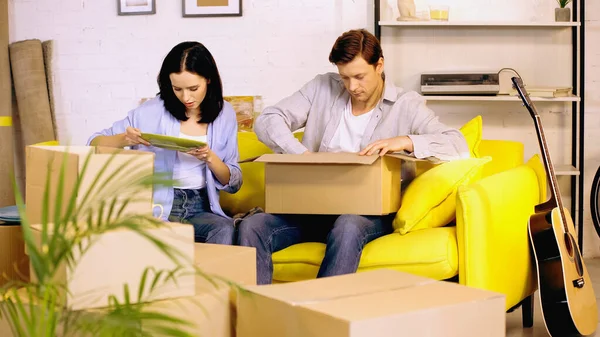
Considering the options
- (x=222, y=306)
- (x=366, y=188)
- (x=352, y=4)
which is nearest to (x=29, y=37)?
(x=352, y=4)

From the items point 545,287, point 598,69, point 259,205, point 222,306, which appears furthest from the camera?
point 598,69

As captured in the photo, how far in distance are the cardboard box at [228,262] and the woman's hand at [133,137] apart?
794mm

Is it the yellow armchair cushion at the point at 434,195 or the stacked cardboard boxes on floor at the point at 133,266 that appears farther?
the yellow armchair cushion at the point at 434,195

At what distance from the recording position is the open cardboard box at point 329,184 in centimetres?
268

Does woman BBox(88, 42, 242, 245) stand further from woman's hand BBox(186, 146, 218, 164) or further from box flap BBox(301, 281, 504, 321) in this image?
box flap BBox(301, 281, 504, 321)

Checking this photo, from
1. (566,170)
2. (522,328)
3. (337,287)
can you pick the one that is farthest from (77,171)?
(566,170)

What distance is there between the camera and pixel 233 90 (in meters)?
4.66

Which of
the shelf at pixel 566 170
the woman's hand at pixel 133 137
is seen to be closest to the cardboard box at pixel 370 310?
the woman's hand at pixel 133 137

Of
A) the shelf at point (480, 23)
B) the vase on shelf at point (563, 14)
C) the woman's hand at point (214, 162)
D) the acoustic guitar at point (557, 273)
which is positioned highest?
the vase on shelf at point (563, 14)

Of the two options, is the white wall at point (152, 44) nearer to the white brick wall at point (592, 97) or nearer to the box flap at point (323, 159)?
the white brick wall at point (592, 97)

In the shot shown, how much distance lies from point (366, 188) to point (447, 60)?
2063 millimetres

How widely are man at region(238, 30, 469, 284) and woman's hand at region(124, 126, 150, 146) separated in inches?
17.4

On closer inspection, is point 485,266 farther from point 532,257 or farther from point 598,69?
point 598,69

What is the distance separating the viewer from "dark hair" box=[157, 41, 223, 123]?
297cm
